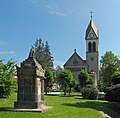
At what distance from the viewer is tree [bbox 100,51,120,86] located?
7735 centimetres

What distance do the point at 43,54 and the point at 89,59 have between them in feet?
48.8

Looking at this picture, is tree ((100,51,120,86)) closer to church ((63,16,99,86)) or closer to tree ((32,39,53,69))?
church ((63,16,99,86))

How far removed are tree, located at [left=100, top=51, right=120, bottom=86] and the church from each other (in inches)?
92.6

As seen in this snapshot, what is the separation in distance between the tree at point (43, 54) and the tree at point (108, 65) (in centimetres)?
1711

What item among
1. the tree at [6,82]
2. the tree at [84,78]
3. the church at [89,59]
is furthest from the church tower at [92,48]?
the tree at [6,82]

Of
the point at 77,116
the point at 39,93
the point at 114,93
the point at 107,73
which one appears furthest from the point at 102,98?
the point at 107,73

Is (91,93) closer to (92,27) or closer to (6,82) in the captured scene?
(6,82)

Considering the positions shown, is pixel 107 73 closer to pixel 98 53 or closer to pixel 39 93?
pixel 98 53

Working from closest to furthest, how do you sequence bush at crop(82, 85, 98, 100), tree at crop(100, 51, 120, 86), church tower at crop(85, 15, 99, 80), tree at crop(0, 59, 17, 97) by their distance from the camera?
1. tree at crop(0, 59, 17, 97)
2. bush at crop(82, 85, 98, 100)
3. tree at crop(100, 51, 120, 86)
4. church tower at crop(85, 15, 99, 80)

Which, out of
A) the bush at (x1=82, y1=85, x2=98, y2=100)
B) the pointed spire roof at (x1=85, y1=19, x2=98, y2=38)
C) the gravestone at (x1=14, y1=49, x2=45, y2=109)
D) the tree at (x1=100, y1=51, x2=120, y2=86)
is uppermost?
the pointed spire roof at (x1=85, y1=19, x2=98, y2=38)

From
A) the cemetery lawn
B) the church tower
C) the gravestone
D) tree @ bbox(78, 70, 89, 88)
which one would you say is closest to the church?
the church tower

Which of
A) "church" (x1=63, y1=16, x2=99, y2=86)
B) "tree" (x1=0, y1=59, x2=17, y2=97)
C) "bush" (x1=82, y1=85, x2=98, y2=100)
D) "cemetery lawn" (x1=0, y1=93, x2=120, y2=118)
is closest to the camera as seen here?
"cemetery lawn" (x1=0, y1=93, x2=120, y2=118)

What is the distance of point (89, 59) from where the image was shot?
80750 millimetres

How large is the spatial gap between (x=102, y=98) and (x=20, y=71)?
2228cm
